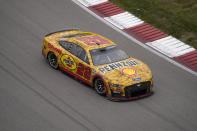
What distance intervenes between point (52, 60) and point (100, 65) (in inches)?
91.5

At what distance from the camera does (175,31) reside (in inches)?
711

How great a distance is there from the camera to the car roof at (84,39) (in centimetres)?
1373

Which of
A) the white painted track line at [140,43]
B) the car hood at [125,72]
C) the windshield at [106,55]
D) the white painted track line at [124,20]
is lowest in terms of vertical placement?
the white painted track line at [140,43]

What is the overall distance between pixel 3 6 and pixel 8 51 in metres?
4.63

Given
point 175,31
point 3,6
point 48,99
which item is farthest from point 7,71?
point 175,31

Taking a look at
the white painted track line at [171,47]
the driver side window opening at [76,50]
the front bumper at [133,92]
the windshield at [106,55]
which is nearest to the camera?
the front bumper at [133,92]

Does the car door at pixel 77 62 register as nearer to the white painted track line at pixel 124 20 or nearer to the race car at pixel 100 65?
the race car at pixel 100 65

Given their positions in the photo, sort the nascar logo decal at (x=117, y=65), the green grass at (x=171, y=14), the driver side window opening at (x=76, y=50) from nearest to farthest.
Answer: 1. the nascar logo decal at (x=117, y=65)
2. the driver side window opening at (x=76, y=50)
3. the green grass at (x=171, y=14)

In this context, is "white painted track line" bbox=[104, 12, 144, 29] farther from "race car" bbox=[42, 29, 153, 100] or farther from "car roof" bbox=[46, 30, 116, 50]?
"race car" bbox=[42, 29, 153, 100]

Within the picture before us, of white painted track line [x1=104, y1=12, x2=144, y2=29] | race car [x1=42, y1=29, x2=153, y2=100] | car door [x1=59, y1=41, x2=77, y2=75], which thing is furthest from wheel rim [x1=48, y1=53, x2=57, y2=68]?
white painted track line [x1=104, y1=12, x2=144, y2=29]

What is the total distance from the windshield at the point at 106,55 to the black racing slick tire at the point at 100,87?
64 cm

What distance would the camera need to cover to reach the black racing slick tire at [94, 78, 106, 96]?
12727 millimetres

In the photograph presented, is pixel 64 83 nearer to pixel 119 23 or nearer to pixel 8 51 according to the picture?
pixel 8 51

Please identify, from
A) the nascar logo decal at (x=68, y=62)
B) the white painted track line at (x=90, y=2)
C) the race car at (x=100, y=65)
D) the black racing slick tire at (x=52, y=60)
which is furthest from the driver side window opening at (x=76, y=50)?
the white painted track line at (x=90, y=2)
